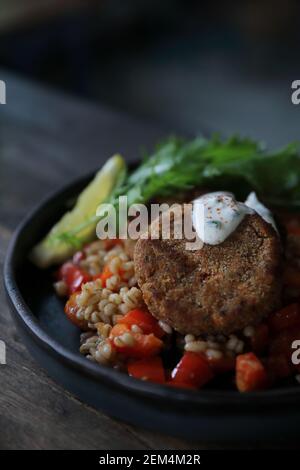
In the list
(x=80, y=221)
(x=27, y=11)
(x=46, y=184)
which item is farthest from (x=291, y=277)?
(x=27, y=11)

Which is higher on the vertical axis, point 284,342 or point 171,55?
point 171,55

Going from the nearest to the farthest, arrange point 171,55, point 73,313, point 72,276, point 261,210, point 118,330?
point 118,330
point 73,313
point 261,210
point 72,276
point 171,55

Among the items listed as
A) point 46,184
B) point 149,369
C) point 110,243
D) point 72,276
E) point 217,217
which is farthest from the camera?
point 46,184

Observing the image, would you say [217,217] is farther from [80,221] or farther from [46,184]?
[46,184]

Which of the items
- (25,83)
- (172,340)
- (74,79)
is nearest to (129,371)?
(172,340)

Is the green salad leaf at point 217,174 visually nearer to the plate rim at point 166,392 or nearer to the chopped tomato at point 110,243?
the chopped tomato at point 110,243

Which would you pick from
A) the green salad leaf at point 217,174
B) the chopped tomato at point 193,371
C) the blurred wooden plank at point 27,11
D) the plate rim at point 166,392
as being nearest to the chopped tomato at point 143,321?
the chopped tomato at point 193,371
